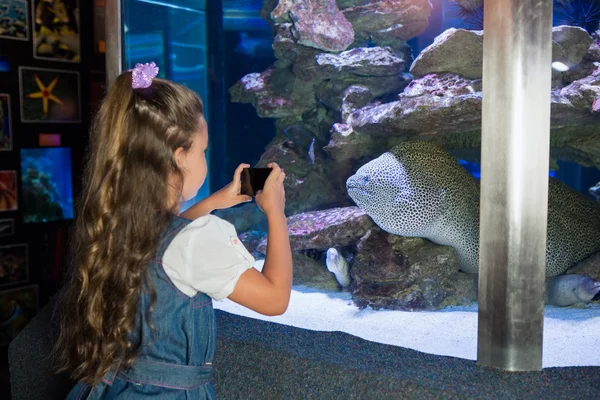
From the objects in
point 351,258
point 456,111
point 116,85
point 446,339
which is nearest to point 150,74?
point 116,85

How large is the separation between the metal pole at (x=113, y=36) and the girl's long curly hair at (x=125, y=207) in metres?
1.63

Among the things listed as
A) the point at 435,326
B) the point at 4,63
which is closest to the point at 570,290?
the point at 435,326

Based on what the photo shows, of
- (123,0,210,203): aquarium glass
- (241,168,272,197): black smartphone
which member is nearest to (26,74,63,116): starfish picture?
(123,0,210,203): aquarium glass

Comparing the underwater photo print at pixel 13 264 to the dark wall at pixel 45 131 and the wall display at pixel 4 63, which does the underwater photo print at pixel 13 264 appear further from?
the wall display at pixel 4 63

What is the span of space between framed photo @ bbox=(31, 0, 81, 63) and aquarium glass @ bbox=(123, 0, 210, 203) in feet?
4.06

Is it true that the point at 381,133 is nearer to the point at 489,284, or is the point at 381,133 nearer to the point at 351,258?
the point at 351,258

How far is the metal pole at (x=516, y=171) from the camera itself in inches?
53.4

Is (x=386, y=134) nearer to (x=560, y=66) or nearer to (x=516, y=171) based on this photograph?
(x=560, y=66)

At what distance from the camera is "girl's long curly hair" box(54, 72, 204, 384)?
1.27 meters

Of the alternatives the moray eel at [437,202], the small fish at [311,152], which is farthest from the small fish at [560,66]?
the small fish at [311,152]

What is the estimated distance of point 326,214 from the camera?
2715mm

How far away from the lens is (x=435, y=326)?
1831mm

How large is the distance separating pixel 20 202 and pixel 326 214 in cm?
242

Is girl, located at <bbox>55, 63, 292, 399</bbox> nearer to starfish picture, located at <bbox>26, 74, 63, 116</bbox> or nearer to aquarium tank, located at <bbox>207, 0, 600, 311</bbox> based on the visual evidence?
aquarium tank, located at <bbox>207, 0, 600, 311</bbox>
